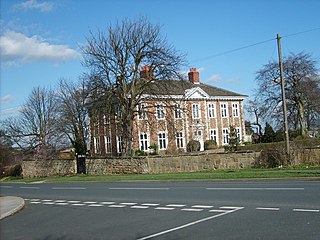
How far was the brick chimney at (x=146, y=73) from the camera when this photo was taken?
39.5 metres

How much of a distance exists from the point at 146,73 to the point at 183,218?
98.3ft

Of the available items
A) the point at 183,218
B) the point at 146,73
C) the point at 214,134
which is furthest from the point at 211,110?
the point at 183,218

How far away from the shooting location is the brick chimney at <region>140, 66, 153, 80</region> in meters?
39.5

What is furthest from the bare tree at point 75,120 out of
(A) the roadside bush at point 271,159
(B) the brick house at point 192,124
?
(A) the roadside bush at point 271,159

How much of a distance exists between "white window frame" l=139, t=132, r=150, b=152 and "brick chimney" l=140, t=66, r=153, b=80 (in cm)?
1490

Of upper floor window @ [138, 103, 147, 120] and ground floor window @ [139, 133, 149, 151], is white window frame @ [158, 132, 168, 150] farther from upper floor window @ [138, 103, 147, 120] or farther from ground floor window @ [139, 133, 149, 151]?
upper floor window @ [138, 103, 147, 120]

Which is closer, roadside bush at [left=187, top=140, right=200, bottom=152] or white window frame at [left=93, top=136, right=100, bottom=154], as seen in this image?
roadside bush at [left=187, top=140, right=200, bottom=152]

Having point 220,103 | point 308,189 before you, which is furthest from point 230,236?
point 220,103

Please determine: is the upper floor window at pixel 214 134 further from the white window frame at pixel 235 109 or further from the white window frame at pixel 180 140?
the white window frame at pixel 180 140

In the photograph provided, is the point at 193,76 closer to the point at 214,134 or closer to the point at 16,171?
the point at 214,134

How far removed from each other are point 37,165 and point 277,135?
2852 cm

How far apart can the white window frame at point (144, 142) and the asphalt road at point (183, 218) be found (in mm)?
38191

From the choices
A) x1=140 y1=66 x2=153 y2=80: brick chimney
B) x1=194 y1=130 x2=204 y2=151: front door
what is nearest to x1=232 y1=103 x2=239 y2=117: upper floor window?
x1=194 y1=130 x2=204 y2=151: front door

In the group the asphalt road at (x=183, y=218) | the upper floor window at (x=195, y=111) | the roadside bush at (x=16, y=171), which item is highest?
the upper floor window at (x=195, y=111)
